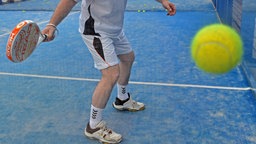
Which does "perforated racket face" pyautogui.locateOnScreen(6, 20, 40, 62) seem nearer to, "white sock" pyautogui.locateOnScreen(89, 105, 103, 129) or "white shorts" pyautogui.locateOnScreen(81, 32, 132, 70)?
"white shorts" pyautogui.locateOnScreen(81, 32, 132, 70)

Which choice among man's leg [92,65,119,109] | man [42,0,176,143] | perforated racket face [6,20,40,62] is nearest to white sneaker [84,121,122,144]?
man [42,0,176,143]

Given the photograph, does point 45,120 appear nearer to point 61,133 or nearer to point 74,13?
point 61,133

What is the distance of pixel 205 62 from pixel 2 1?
10.5 m

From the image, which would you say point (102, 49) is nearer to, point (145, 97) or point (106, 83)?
point (106, 83)

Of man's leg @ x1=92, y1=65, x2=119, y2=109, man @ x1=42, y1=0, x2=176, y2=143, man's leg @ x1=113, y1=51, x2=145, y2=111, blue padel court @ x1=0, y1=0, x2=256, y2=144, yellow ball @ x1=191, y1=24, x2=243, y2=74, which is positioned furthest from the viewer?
man's leg @ x1=113, y1=51, x2=145, y2=111

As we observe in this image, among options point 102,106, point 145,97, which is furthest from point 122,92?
point 102,106

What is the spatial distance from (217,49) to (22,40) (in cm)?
125

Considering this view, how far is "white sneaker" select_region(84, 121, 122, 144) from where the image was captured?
2.64 meters

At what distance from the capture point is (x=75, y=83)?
3.89 m

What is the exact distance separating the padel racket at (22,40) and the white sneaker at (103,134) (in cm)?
78

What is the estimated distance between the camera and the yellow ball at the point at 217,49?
2.17 m

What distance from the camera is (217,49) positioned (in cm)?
215

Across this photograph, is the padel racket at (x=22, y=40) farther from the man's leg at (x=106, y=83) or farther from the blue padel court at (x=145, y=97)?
the blue padel court at (x=145, y=97)

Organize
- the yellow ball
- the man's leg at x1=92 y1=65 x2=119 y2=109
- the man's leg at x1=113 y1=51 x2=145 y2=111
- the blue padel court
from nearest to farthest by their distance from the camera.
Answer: the yellow ball < the man's leg at x1=92 y1=65 x2=119 y2=109 < the blue padel court < the man's leg at x1=113 y1=51 x2=145 y2=111
